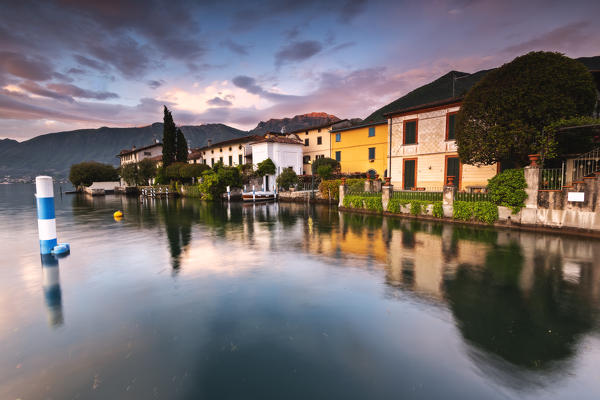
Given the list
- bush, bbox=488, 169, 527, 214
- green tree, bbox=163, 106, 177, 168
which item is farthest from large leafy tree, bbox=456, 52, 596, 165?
green tree, bbox=163, 106, 177, 168

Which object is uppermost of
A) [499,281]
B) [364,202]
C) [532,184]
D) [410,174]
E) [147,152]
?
[147,152]

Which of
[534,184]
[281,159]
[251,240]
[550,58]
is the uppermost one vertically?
[550,58]

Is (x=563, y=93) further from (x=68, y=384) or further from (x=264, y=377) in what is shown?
(x=68, y=384)

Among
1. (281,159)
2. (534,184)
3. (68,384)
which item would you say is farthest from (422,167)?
(68,384)

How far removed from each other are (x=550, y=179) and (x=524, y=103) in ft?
13.1

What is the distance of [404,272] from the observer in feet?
26.9

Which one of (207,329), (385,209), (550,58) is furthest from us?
(385,209)

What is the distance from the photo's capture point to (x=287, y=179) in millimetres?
37781

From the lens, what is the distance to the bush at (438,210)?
1754cm

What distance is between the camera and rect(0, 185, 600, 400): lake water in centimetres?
380

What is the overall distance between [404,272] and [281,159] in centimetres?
3495

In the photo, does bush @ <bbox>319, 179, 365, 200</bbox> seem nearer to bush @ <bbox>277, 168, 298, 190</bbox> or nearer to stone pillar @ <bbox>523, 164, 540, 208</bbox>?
bush @ <bbox>277, 168, 298, 190</bbox>

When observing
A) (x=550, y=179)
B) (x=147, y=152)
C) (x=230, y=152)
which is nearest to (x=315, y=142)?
(x=230, y=152)

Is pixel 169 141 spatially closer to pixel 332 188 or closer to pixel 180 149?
pixel 180 149
